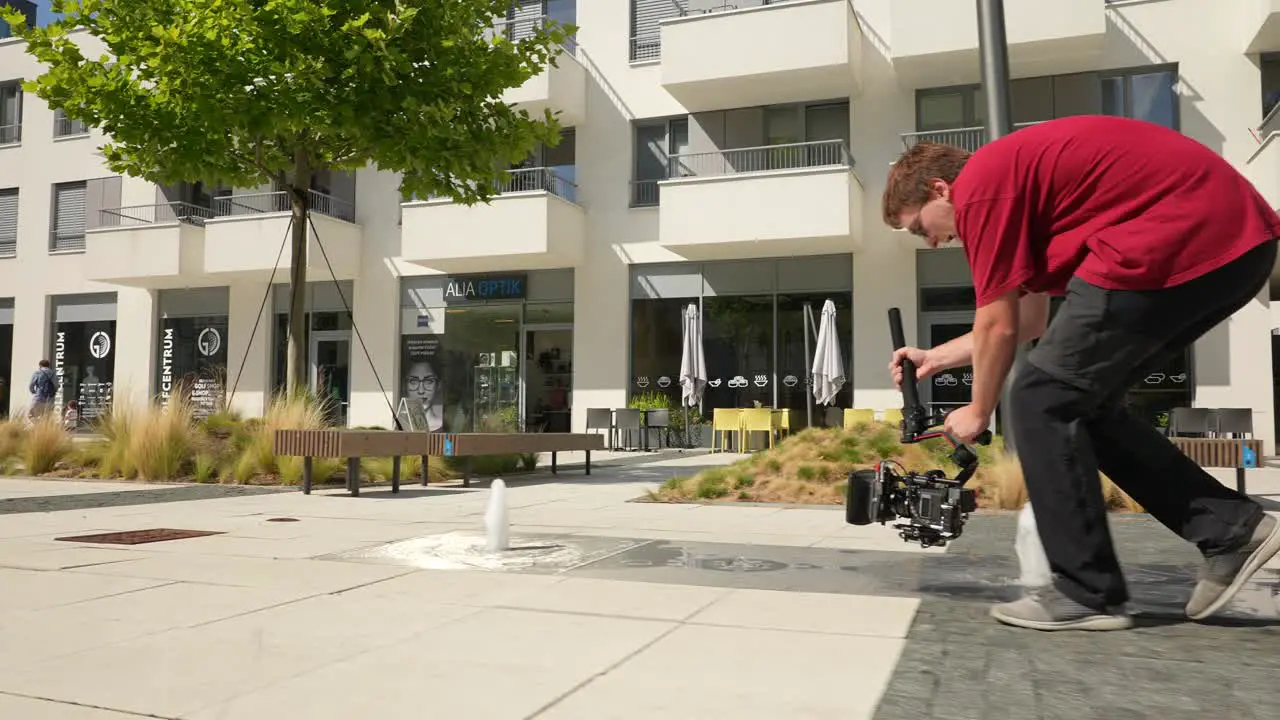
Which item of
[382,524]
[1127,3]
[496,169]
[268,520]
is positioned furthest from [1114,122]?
[1127,3]

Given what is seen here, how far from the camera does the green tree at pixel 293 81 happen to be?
32.5ft

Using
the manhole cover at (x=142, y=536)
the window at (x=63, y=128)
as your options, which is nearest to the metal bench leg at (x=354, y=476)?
the manhole cover at (x=142, y=536)

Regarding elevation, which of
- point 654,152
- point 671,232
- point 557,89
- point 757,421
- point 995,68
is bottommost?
point 757,421

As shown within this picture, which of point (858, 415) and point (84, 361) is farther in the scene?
point (84, 361)

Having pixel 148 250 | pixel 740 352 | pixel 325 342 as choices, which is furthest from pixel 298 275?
pixel 148 250

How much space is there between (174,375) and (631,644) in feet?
81.8

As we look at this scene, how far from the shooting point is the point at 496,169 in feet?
39.0

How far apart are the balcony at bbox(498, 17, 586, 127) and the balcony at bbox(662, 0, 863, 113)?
7.85ft

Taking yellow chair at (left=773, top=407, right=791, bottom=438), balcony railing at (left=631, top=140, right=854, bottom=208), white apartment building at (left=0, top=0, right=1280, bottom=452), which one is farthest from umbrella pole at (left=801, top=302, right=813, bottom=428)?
balcony railing at (left=631, top=140, right=854, bottom=208)

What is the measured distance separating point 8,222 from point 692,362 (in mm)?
20462

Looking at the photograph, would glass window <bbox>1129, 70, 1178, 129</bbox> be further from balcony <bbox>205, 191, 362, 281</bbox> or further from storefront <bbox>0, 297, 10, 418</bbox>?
storefront <bbox>0, 297, 10, 418</bbox>

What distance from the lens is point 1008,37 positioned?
1672 centimetres

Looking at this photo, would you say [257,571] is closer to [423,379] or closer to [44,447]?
[44,447]

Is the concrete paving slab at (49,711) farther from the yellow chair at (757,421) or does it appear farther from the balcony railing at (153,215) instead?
the balcony railing at (153,215)
